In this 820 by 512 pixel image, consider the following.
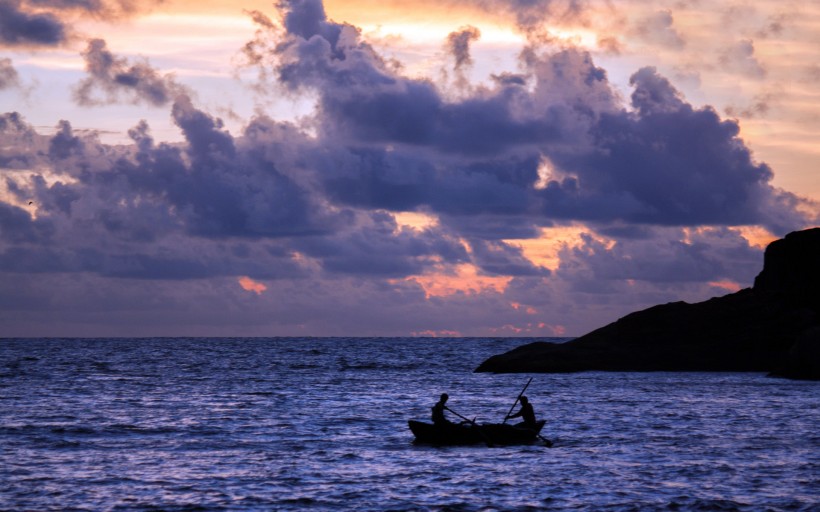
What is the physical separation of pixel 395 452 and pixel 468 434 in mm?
3701

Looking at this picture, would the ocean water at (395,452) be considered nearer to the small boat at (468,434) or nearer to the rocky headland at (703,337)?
the small boat at (468,434)

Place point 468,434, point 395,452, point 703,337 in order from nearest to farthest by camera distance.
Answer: point 395,452 < point 468,434 < point 703,337

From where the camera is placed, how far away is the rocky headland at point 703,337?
91.4 m

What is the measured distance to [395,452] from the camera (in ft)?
128

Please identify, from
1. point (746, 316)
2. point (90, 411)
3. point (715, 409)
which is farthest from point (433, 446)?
point (746, 316)

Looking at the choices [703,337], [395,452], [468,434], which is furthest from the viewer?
[703,337]

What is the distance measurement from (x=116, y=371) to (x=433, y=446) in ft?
260

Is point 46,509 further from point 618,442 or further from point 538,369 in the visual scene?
point 538,369

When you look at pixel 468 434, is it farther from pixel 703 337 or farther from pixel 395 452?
pixel 703 337

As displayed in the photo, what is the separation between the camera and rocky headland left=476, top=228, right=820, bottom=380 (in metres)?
91.4

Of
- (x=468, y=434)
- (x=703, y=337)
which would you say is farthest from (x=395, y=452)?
(x=703, y=337)

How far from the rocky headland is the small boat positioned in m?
50.2

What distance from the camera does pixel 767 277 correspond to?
110m

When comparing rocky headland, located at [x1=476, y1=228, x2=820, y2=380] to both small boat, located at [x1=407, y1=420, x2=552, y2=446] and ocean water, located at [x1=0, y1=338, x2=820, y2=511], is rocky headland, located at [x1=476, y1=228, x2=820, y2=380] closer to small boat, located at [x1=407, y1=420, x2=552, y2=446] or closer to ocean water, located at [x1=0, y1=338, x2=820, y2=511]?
ocean water, located at [x1=0, y1=338, x2=820, y2=511]
